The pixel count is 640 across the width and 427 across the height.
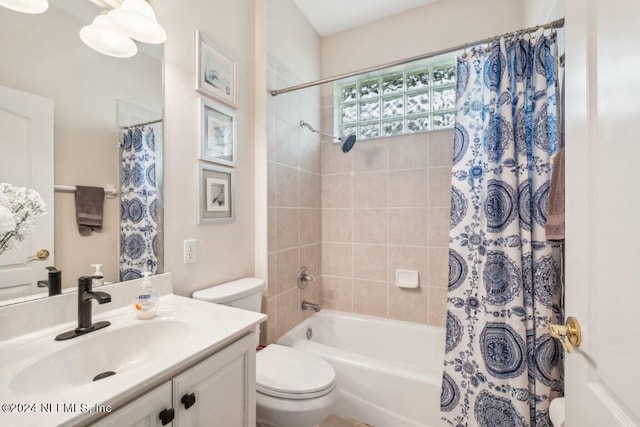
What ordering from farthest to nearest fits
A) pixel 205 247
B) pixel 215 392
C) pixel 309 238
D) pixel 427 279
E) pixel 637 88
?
1. pixel 309 238
2. pixel 427 279
3. pixel 205 247
4. pixel 215 392
5. pixel 637 88

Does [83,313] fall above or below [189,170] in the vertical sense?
below

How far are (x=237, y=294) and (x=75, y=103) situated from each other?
3.21ft

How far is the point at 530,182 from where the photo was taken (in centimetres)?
123

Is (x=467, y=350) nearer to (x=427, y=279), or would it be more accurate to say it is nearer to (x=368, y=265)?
(x=427, y=279)

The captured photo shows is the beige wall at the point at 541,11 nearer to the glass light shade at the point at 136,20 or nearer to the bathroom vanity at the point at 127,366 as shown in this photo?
the glass light shade at the point at 136,20

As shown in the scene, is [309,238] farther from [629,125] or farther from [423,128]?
[629,125]

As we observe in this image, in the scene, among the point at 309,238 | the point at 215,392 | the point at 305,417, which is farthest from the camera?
the point at 309,238

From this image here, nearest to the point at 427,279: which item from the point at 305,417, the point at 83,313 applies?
the point at 305,417

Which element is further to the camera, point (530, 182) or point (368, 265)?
point (368, 265)

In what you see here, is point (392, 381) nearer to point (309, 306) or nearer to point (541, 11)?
point (309, 306)

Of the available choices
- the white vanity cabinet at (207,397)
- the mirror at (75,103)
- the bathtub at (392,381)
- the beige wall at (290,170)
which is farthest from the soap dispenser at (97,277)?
the bathtub at (392,381)

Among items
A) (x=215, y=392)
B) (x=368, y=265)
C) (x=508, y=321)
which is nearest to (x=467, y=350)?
(x=508, y=321)

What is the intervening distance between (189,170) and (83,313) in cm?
69

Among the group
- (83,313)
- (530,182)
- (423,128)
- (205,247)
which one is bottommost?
(83,313)
